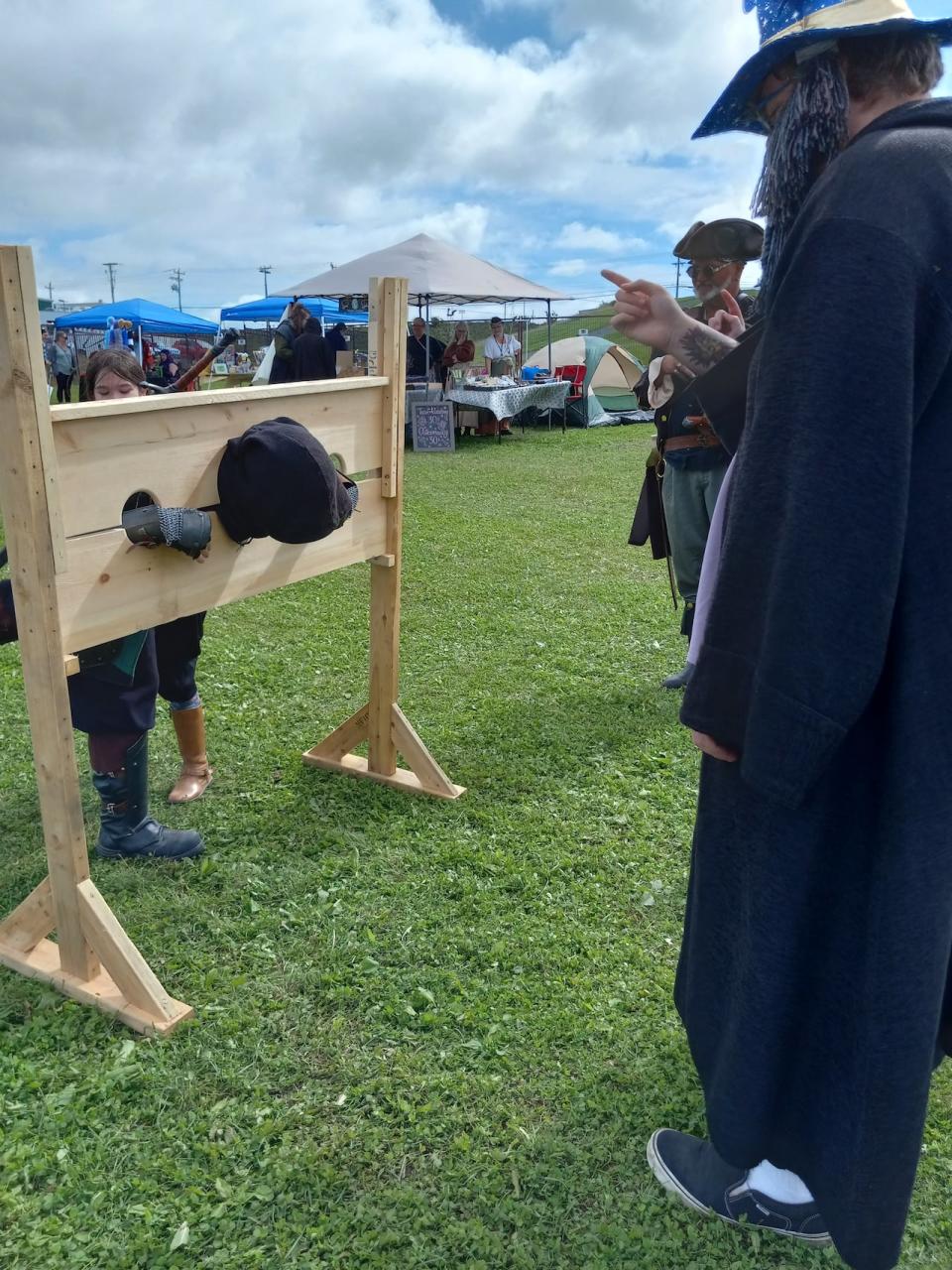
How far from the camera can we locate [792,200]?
4.85 ft

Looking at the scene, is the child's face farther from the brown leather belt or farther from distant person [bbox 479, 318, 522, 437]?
distant person [bbox 479, 318, 522, 437]

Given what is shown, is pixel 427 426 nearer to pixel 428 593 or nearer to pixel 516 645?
pixel 428 593

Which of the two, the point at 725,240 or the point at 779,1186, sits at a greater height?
the point at 725,240

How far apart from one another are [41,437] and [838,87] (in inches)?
69.1

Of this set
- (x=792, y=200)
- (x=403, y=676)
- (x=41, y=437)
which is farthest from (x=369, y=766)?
(x=792, y=200)

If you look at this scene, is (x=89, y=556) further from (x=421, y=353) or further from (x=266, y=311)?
(x=266, y=311)

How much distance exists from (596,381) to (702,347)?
18.0m

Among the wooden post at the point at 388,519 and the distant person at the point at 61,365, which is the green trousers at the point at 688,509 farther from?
the distant person at the point at 61,365

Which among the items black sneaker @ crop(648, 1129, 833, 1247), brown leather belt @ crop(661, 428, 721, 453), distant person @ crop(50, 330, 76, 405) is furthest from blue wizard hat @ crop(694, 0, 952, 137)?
distant person @ crop(50, 330, 76, 405)

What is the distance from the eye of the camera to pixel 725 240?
3740mm

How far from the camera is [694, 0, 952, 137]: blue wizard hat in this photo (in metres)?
1.34

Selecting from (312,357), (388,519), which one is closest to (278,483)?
(388,519)

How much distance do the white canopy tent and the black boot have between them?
12.4 metres

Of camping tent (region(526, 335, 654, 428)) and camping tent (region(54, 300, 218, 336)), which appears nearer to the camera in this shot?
camping tent (region(526, 335, 654, 428))
